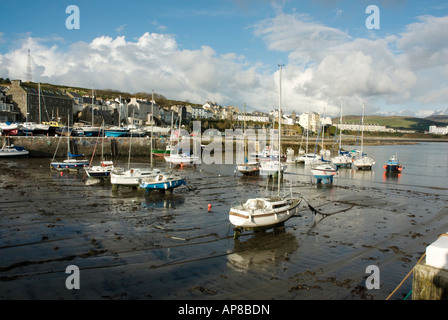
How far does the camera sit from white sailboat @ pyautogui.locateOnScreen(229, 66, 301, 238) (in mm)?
14734

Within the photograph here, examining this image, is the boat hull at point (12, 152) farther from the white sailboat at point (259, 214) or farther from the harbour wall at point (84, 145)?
the white sailboat at point (259, 214)

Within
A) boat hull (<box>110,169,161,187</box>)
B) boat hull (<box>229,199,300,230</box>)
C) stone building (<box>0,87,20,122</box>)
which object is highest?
stone building (<box>0,87,20,122</box>)

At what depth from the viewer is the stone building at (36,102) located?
2662 inches

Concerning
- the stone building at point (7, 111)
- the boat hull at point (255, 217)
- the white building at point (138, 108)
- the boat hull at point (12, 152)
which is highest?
the white building at point (138, 108)

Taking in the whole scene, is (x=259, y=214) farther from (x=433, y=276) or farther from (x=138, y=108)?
(x=138, y=108)

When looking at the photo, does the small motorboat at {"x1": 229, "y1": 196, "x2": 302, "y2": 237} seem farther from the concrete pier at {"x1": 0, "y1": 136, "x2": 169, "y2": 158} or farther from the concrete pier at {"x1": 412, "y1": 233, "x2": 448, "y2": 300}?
the concrete pier at {"x1": 0, "y1": 136, "x2": 169, "y2": 158}

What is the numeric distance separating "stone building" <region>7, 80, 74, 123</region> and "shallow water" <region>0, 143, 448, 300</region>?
4948 cm

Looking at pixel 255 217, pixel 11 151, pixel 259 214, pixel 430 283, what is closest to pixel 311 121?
pixel 11 151

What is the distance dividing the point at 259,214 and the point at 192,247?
11.3ft

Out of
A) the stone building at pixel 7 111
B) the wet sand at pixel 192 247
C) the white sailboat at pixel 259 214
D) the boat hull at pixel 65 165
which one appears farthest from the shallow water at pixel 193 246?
the stone building at pixel 7 111

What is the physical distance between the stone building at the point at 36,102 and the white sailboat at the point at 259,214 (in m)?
62.2

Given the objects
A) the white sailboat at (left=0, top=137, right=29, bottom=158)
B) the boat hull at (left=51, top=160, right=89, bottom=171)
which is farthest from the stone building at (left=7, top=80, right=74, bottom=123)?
the boat hull at (left=51, top=160, right=89, bottom=171)
